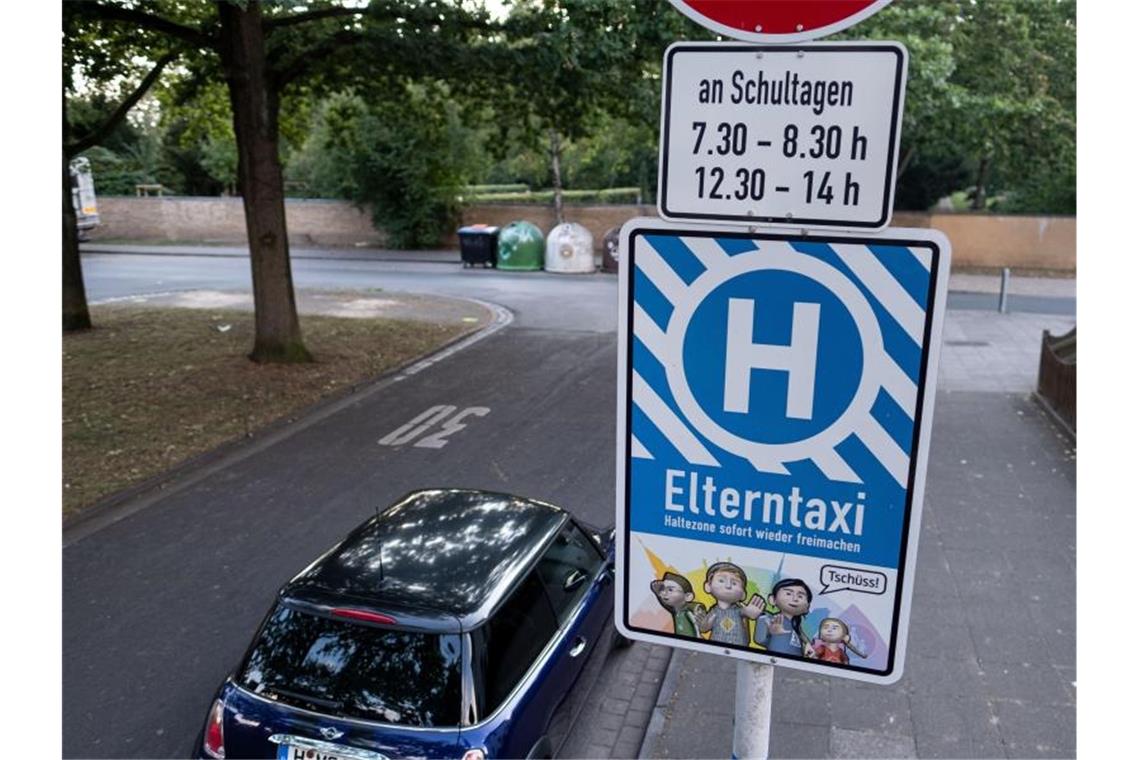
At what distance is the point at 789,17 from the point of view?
1834mm

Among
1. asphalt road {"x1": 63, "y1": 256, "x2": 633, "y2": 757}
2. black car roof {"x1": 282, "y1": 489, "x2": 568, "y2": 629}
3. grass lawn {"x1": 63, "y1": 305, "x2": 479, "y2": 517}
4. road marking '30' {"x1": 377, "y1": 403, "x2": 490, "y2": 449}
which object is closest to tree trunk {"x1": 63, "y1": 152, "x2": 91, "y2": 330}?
grass lawn {"x1": 63, "y1": 305, "x2": 479, "y2": 517}

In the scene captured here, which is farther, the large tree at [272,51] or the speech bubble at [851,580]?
the large tree at [272,51]

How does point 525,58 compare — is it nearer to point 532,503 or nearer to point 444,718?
point 532,503

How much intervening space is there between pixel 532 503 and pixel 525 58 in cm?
814

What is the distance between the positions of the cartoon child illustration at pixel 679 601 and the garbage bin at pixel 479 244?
25192 millimetres

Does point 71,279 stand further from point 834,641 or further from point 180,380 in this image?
point 834,641

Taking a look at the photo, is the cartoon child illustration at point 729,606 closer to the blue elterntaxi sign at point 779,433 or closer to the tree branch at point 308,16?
the blue elterntaxi sign at point 779,433

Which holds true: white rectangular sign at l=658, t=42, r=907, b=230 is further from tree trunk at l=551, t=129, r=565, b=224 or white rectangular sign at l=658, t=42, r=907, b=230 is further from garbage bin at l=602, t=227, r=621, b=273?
tree trunk at l=551, t=129, r=565, b=224

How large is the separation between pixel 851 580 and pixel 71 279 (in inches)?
705

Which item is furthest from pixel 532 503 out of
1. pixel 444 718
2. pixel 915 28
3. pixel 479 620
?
pixel 915 28

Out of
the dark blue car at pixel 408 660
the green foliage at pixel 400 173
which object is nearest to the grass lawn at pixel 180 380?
the dark blue car at pixel 408 660

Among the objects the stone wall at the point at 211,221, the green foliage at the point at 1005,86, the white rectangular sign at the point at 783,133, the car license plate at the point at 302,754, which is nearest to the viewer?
the white rectangular sign at the point at 783,133

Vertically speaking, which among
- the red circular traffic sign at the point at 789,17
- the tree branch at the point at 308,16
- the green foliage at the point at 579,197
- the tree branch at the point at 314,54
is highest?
the tree branch at the point at 308,16

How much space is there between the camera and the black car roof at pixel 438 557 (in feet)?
13.9
